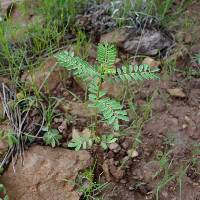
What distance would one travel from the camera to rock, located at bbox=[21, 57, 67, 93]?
84.4 inches

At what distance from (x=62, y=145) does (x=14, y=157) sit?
10.1 inches

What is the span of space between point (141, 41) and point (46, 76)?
64cm

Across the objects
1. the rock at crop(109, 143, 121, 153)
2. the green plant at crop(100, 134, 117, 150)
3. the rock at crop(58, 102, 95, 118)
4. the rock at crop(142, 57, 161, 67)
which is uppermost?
the rock at crop(142, 57, 161, 67)

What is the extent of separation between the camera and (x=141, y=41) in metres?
2.33

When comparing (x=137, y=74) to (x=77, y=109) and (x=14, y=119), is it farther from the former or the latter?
(x=14, y=119)

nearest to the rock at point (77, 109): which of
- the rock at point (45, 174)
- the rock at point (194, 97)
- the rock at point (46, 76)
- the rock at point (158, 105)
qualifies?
the rock at point (46, 76)

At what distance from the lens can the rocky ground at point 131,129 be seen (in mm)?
1836

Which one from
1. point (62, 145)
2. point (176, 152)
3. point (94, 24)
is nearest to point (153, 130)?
point (176, 152)

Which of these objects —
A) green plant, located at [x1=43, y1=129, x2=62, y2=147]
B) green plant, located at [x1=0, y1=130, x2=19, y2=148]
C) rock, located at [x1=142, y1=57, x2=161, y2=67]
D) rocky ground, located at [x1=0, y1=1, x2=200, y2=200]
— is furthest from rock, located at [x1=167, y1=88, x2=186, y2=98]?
green plant, located at [x1=0, y1=130, x2=19, y2=148]

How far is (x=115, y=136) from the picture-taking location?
1.99m

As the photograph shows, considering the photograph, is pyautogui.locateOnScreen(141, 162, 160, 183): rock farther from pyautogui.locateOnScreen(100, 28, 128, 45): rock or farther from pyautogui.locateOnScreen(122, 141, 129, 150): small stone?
pyautogui.locateOnScreen(100, 28, 128, 45): rock

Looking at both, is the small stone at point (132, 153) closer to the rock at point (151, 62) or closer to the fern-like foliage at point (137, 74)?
the fern-like foliage at point (137, 74)

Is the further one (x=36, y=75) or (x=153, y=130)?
(x=36, y=75)

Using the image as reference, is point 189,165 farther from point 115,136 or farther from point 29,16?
point 29,16
